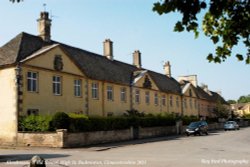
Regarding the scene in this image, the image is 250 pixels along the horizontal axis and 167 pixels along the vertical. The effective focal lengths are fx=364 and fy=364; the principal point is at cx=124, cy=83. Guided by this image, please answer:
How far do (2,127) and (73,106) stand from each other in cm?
709

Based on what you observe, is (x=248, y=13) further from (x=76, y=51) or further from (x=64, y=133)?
(x=76, y=51)

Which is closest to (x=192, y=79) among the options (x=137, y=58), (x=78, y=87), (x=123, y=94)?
(x=137, y=58)

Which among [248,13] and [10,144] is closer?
[248,13]

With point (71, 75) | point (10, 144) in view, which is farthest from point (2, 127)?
point (71, 75)

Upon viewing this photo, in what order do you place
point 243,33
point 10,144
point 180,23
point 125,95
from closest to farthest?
point 180,23 → point 243,33 → point 10,144 → point 125,95

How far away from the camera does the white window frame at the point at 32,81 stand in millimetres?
27969

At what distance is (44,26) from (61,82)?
564 cm

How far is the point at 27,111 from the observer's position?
27641mm

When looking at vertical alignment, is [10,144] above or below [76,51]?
below

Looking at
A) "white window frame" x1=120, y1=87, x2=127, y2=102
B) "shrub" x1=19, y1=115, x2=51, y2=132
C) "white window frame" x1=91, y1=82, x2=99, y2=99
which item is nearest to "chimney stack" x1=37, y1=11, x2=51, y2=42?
"white window frame" x1=91, y1=82, x2=99, y2=99

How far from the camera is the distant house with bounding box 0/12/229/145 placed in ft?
89.9

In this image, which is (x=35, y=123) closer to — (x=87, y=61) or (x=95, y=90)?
(x=95, y=90)

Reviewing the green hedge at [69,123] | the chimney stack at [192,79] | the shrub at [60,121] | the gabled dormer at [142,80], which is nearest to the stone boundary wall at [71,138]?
the green hedge at [69,123]

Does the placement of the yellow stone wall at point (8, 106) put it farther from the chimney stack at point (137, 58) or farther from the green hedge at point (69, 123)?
the chimney stack at point (137, 58)
